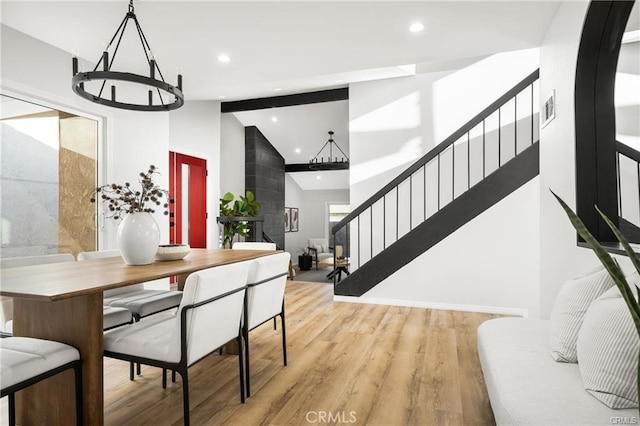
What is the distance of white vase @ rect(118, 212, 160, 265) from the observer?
227 cm

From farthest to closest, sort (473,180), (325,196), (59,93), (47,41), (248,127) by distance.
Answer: (325,196)
(248,127)
(473,180)
(59,93)
(47,41)

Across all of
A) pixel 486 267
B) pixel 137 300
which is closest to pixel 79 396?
pixel 137 300

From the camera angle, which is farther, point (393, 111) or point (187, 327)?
point (393, 111)

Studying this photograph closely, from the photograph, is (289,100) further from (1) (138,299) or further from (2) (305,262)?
(1) (138,299)

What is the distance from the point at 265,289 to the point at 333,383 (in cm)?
75

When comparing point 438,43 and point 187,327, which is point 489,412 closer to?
point 187,327

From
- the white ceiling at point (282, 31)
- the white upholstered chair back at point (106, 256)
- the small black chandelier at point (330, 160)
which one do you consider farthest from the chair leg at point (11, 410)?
the small black chandelier at point (330, 160)

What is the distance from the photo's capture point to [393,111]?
5.39m

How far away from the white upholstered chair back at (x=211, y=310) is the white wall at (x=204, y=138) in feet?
14.1

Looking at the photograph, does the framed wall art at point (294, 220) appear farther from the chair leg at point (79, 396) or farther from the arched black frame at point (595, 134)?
the chair leg at point (79, 396)

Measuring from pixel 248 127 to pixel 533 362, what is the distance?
7505mm

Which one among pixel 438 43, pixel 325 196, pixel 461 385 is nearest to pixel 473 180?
pixel 438 43

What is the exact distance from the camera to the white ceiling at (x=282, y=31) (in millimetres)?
2742

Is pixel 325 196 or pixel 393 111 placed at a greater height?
pixel 393 111
